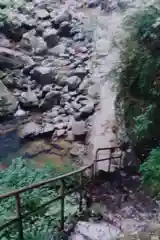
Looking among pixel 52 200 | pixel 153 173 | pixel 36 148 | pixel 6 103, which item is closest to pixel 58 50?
pixel 6 103

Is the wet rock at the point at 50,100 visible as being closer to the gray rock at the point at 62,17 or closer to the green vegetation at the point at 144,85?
the green vegetation at the point at 144,85

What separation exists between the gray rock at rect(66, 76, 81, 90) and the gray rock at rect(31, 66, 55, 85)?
0.56m

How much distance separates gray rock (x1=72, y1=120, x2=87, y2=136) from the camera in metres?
7.88

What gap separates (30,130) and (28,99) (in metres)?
1.41

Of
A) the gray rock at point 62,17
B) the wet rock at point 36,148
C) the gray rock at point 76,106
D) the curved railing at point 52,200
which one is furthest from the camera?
the gray rock at point 62,17

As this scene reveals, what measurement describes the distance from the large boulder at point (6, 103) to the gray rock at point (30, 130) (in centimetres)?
72

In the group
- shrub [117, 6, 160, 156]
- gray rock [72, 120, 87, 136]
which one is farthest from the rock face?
shrub [117, 6, 160, 156]

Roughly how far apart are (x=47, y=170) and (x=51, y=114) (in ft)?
12.0

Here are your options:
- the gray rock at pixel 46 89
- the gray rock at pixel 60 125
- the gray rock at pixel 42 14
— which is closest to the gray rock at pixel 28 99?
the gray rock at pixel 46 89

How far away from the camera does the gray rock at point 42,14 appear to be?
13.7 metres

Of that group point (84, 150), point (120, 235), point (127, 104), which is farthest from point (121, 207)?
point (84, 150)

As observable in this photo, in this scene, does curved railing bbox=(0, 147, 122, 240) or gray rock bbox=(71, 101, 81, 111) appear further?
gray rock bbox=(71, 101, 81, 111)

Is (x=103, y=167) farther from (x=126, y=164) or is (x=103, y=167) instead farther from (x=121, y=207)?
(x=121, y=207)

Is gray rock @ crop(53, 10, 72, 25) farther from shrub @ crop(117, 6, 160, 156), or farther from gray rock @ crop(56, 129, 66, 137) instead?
shrub @ crop(117, 6, 160, 156)
